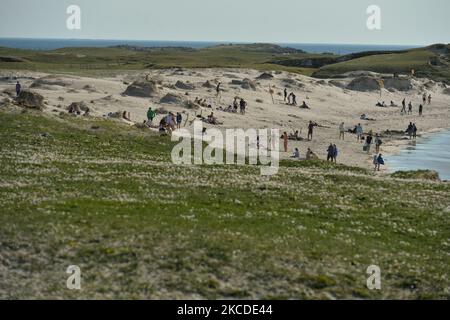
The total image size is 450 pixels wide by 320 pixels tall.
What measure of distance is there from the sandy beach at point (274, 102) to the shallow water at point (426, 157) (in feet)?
6.44

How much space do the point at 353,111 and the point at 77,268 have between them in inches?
3476

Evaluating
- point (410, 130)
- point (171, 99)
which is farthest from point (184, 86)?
point (410, 130)

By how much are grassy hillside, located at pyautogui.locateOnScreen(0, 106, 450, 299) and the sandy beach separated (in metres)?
23.2

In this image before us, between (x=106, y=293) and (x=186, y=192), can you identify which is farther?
(x=186, y=192)

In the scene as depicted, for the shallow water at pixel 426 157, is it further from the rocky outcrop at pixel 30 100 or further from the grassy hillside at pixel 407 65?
the grassy hillside at pixel 407 65

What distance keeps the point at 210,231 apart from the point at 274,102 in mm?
74881

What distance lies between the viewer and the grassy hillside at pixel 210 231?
2164 cm

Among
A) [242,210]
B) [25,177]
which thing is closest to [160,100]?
[25,177]

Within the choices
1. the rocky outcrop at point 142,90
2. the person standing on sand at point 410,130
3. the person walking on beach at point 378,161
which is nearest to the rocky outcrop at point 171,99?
the rocky outcrop at point 142,90

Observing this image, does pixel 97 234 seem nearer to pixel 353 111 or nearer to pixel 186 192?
pixel 186 192

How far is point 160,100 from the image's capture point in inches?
3184

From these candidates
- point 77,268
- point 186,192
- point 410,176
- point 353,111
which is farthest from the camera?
point 353,111

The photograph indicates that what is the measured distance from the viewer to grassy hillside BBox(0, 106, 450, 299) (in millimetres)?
21641

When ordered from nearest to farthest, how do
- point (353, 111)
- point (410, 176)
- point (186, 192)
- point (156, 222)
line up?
point (156, 222)
point (186, 192)
point (410, 176)
point (353, 111)
